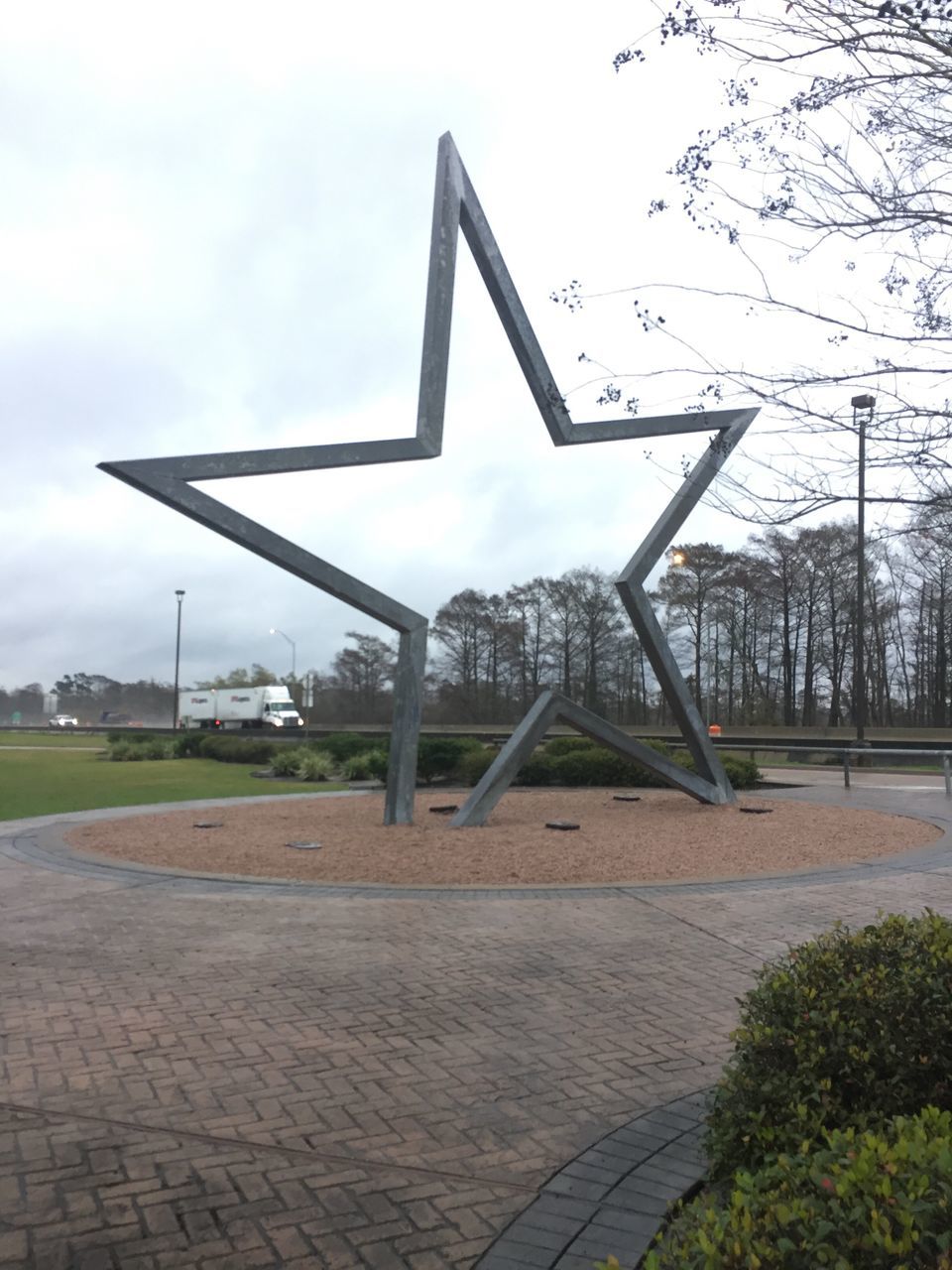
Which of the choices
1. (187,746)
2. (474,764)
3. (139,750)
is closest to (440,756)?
(474,764)

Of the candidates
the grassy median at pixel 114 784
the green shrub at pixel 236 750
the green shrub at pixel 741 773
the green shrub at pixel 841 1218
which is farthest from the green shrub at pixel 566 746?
the green shrub at pixel 841 1218

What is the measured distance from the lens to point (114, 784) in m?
21.2

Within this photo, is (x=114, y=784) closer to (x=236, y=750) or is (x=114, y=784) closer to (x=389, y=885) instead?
(x=236, y=750)

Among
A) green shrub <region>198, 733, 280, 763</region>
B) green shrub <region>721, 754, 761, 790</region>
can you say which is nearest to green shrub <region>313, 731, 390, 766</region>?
green shrub <region>198, 733, 280, 763</region>

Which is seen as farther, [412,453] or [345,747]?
[345,747]

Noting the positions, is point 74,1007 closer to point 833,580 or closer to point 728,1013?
point 728,1013

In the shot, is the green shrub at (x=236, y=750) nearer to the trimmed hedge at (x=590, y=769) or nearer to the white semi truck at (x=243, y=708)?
the trimmed hedge at (x=590, y=769)

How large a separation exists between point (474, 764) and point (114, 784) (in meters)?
7.49

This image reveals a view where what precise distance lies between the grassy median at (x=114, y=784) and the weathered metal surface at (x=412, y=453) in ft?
22.4

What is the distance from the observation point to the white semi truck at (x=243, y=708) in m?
55.0

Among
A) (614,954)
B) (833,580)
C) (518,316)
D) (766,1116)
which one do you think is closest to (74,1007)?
(614,954)

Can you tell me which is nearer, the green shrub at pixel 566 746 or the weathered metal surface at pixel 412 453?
the weathered metal surface at pixel 412 453

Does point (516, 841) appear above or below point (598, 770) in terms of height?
below

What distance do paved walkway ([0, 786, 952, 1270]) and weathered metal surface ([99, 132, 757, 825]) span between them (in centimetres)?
418
